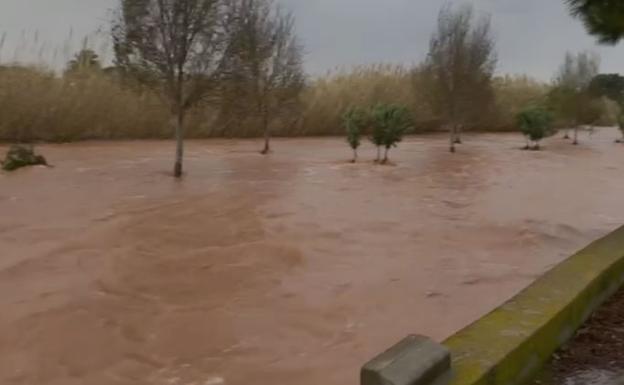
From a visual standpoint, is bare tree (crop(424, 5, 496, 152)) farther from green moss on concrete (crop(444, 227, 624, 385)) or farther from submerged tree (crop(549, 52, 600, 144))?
green moss on concrete (crop(444, 227, 624, 385))

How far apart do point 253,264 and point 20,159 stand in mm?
8251

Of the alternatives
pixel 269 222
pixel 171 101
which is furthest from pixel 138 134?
pixel 269 222

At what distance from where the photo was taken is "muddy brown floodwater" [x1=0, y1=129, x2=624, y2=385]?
4168 millimetres

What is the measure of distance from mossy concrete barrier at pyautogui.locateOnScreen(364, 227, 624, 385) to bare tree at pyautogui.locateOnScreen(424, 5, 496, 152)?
19610mm

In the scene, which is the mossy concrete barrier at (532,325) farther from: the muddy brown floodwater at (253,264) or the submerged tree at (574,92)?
the submerged tree at (574,92)

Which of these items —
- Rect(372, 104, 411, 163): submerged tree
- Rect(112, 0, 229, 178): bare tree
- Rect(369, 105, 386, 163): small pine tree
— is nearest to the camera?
Rect(112, 0, 229, 178): bare tree

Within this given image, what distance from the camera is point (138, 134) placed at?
21.1 meters

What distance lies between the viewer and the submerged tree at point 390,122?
16797 mm

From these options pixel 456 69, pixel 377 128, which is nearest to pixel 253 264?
pixel 377 128

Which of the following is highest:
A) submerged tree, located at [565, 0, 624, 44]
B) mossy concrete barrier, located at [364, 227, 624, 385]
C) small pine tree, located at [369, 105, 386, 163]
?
submerged tree, located at [565, 0, 624, 44]

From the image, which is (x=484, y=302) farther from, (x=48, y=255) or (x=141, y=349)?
(x=48, y=255)

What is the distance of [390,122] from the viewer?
16.9 m

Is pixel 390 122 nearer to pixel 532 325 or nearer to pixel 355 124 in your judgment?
pixel 355 124

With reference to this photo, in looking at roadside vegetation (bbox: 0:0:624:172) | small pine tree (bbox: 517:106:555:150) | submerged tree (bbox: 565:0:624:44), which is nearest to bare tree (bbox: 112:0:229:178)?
roadside vegetation (bbox: 0:0:624:172)
